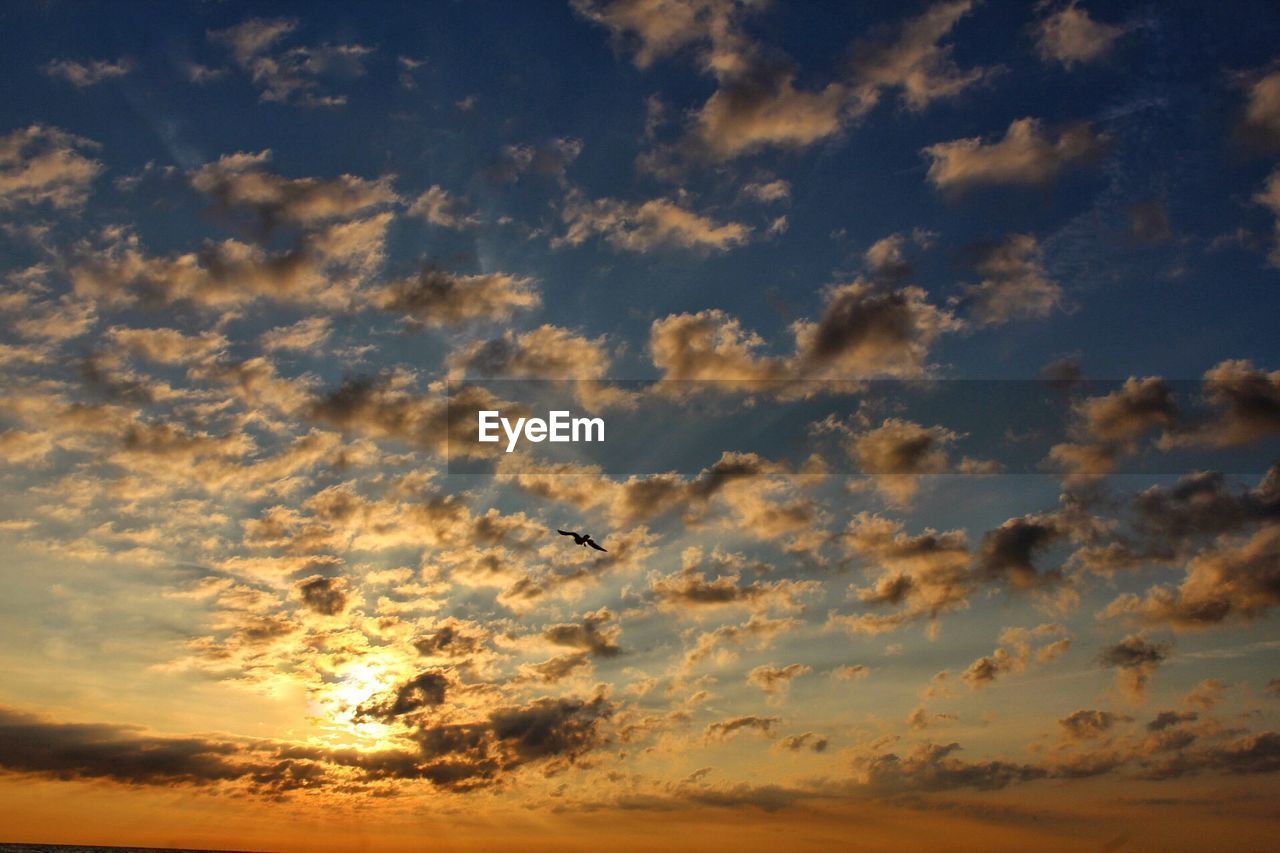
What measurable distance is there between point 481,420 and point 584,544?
58.5ft

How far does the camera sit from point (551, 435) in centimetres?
6600

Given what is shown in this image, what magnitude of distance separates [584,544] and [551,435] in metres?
16.8

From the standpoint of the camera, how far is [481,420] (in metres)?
69.1

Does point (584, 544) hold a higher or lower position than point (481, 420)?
lower

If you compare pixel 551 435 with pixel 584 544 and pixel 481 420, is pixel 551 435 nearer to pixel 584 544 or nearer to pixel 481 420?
pixel 481 420

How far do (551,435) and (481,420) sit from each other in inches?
294

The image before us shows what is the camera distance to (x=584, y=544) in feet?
257

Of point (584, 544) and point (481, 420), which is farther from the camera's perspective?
point (584, 544)

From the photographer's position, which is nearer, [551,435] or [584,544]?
[551,435]

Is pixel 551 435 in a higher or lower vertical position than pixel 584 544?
higher

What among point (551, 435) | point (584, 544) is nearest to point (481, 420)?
point (551, 435)
